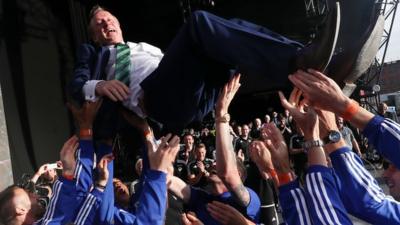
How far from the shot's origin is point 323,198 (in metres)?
1.66

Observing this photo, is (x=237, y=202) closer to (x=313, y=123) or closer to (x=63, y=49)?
(x=313, y=123)

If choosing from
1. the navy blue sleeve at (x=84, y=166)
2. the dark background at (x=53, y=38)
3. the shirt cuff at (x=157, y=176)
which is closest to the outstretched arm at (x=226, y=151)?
the shirt cuff at (x=157, y=176)

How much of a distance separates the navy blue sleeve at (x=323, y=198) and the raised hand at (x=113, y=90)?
3.36 feet

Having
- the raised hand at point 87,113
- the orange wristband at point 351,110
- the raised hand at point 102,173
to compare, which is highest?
the orange wristband at point 351,110

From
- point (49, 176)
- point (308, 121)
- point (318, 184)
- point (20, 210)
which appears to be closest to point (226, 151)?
point (308, 121)

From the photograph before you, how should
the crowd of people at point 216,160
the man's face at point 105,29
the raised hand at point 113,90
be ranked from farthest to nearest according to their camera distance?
1. the man's face at point 105,29
2. the raised hand at point 113,90
3. the crowd of people at point 216,160

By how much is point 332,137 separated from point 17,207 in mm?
1383

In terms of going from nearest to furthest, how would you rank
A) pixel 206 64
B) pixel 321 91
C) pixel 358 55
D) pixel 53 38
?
pixel 321 91 < pixel 358 55 < pixel 206 64 < pixel 53 38

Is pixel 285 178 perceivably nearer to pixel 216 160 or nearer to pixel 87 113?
pixel 216 160

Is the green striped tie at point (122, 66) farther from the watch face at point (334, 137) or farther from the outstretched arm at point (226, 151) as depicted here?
the watch face at point (334, 137)

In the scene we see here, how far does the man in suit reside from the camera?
1976mm

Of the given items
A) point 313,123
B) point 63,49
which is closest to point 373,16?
point 313,123

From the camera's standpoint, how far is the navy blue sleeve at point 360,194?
5.58 ft

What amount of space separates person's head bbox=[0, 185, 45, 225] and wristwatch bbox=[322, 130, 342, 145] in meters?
1.34
